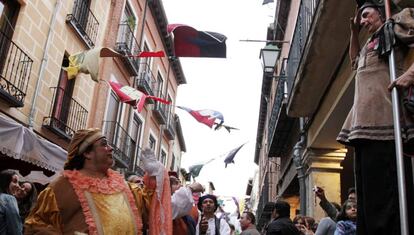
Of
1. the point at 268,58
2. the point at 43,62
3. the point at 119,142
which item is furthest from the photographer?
the point at 119,142

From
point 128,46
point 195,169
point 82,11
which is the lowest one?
point 195,169

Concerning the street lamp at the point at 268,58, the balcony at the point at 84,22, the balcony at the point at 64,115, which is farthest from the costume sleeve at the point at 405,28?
the balcony at the point at 84,22

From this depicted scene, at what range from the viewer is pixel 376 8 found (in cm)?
284

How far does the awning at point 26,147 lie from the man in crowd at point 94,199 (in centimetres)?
259

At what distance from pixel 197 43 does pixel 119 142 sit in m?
7.39

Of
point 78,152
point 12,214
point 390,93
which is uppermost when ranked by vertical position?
point 390,93

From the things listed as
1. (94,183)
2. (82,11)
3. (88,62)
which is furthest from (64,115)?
(94,183)

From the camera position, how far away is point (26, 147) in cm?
566

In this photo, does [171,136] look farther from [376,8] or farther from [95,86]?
[376,8]

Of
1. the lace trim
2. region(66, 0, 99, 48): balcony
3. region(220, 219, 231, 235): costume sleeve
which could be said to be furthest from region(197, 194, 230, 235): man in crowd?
region(66, 0, 99, 48): balcony

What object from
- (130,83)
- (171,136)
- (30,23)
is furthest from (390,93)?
(171,136)

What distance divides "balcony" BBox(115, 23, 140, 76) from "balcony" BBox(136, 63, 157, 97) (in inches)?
31.6

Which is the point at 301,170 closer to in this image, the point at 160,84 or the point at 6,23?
the point at 6,23

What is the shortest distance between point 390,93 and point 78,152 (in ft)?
6.88
